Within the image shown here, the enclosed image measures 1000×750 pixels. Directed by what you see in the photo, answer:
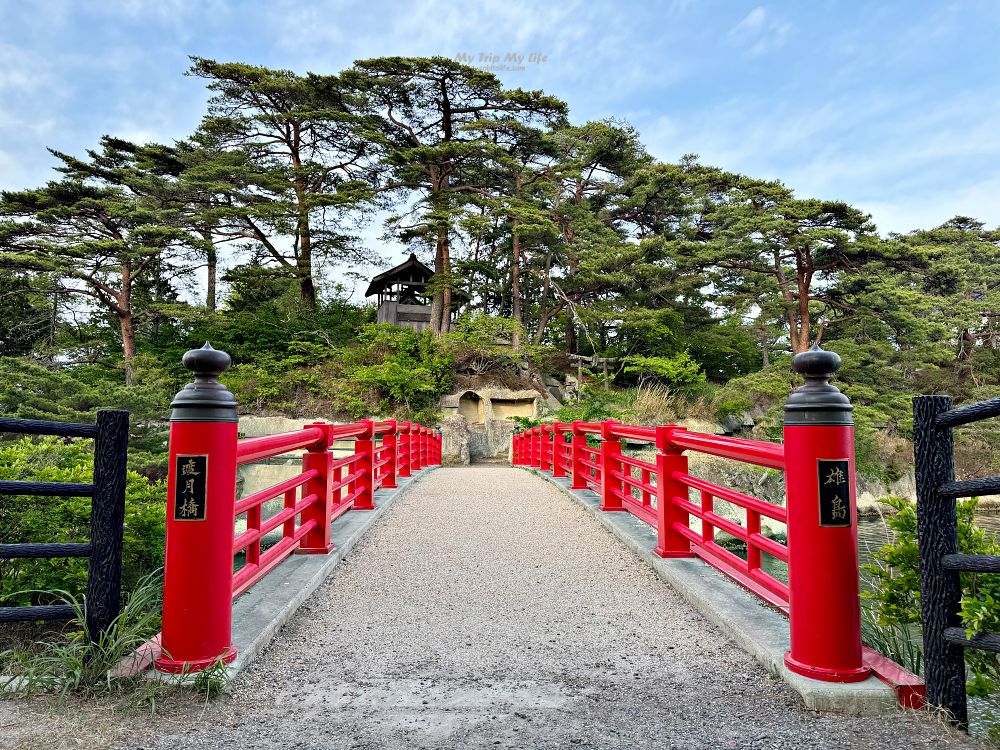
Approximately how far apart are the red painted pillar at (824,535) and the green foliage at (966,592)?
0.23 meters

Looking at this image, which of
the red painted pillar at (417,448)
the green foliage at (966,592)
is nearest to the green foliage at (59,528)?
the green foliage at (966,592)

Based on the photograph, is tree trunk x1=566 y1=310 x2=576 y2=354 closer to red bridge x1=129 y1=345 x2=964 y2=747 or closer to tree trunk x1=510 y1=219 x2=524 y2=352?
tree trunk x1=510 y1=219 x2=524 y2=352

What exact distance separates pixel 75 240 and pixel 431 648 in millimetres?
21571

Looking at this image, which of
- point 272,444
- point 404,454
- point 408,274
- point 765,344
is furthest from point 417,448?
point 765,344

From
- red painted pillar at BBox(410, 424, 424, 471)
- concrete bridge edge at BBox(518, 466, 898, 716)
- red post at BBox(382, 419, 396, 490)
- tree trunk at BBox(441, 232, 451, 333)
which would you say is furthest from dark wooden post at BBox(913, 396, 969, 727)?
tree trunk at BBox(441, 232, 451, 333)

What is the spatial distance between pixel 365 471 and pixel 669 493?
11.1 ft

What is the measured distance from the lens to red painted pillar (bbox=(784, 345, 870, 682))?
2123 millimetres

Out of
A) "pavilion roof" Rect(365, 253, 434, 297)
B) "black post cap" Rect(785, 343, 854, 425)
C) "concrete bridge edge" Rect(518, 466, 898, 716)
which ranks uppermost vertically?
"pavilion roof" Rect(365, 253, 434, 297)

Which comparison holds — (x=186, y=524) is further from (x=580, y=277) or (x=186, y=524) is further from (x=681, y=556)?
(x=580, y=277)

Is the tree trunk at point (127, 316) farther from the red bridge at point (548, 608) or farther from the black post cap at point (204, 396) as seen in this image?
the black post cap at point (204, 396)

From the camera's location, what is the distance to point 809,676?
2.14 m

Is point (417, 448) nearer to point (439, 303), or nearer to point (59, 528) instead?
point (59, 528)

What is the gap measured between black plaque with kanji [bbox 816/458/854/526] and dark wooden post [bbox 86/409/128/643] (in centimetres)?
267

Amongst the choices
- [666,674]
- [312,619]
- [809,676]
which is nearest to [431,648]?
[312,619]
